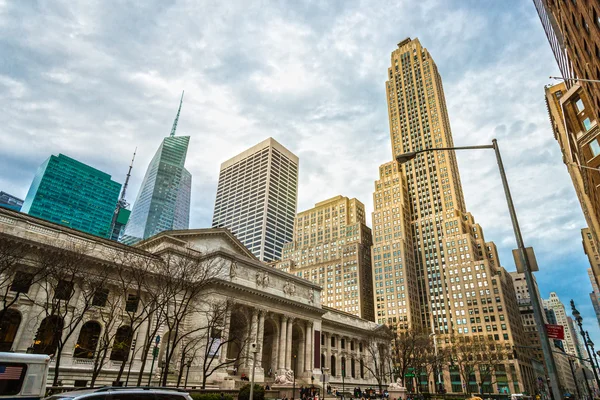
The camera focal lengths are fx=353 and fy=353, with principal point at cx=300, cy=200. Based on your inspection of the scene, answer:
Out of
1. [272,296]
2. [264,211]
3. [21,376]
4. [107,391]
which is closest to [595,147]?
[107,391]

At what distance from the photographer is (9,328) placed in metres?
33.4

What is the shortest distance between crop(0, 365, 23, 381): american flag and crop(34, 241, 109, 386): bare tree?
13136 millimetres

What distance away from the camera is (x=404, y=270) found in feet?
401

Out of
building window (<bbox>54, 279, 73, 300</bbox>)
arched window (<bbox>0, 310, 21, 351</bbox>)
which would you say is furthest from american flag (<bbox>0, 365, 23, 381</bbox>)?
arched window (<bbox>0, 310, 21, 351</bbox>)

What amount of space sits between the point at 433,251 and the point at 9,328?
123 metres

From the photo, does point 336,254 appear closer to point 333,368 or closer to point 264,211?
point 264,211

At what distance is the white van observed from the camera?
46.8 ft

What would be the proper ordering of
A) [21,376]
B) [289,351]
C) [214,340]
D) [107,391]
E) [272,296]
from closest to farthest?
[107,391] < [21,376] < [214,340] < [272,296] < [289,351]

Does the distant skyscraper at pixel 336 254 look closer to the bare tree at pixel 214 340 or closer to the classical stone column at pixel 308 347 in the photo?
the classical stone column at pixel 308 347

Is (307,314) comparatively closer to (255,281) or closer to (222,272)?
(255,281)

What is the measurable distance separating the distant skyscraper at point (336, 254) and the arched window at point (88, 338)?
96.3m

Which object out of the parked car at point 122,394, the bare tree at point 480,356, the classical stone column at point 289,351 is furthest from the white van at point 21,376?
the bare tree at point 480,356

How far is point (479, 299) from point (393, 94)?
10074cm

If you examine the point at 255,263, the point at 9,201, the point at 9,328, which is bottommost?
the point at 9,328
